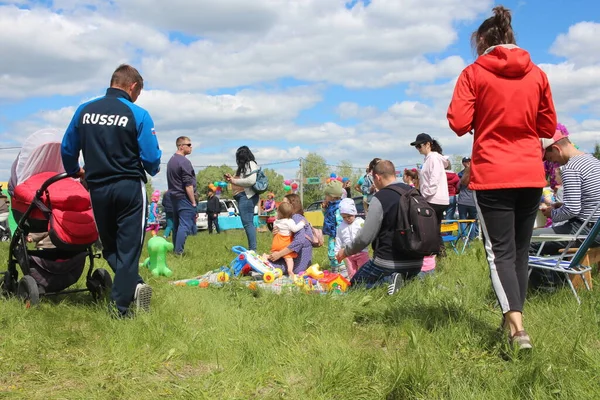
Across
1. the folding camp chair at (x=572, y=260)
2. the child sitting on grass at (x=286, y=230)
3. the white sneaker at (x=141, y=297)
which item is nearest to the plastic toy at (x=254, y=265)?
the child sitting on grass at (x=286, y=230)

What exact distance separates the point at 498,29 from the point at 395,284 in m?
2.31

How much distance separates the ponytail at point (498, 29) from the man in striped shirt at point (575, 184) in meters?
1.89

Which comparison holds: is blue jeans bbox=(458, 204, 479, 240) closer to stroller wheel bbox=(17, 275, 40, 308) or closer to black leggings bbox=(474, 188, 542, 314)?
black leggings bbox=(474, 188, 542, 314)

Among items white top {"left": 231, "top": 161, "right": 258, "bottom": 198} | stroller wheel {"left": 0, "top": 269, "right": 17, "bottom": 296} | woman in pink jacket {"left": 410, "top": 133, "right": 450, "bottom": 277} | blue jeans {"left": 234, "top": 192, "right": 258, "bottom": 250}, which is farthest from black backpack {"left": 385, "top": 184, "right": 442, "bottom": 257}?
blue jeans {"left": 234, "top": 192, "right": 258, "bottom": 250}

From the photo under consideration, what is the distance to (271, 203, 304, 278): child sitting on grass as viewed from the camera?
7.25 meters

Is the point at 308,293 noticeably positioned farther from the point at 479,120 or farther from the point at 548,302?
the point at 479,120

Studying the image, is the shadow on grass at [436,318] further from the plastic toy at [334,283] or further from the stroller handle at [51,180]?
the stroller handle at [51,180]

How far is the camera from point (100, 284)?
16.5 feet

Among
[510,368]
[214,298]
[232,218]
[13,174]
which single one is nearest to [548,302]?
[510,368]

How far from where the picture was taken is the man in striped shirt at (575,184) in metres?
4.76

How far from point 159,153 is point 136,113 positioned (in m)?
0.35

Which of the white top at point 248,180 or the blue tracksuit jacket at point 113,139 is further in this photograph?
the white top at point 248,180

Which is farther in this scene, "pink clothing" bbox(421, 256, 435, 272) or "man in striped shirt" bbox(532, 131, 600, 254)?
"pink clothing" bbox(421, 256, 435, 272)

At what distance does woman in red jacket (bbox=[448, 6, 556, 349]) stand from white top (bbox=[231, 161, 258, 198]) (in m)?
5.72
